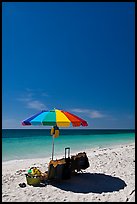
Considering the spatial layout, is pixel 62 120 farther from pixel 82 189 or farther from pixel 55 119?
pixel 82 189

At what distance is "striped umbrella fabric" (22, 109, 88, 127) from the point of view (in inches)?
225

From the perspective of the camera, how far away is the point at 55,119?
5809 mm

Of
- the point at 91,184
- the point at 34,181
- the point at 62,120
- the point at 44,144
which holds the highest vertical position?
the point at 62,120

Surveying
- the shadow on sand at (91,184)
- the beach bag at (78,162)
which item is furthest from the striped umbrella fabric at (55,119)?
the shadow on sand at (91,184)

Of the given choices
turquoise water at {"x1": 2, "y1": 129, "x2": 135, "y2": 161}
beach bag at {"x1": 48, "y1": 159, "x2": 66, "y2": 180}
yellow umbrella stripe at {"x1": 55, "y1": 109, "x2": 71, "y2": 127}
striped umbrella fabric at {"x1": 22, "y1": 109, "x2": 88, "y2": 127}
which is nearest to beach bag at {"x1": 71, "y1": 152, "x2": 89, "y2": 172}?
beach bag at {"x1": 48, "y1": 159, "x2": 66, "y2": 180}

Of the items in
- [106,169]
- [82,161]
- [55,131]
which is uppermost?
[55,131]

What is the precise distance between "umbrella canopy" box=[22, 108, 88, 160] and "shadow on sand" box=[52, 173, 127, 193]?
157cm

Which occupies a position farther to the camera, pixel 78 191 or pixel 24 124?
pixel 24 124

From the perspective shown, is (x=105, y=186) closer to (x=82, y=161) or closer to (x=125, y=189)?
(x=125, y=189)

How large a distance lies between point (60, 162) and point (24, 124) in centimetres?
145

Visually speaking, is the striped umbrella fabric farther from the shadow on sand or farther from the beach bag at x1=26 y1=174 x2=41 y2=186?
the shadow on sand

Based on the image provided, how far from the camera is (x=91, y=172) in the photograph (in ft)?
25.0

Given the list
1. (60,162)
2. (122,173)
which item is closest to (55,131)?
(60,162)

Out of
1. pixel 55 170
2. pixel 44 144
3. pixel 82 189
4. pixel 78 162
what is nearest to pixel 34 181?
pixel 55 170
